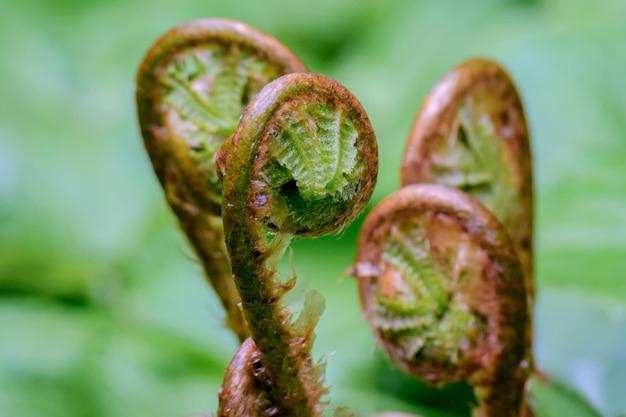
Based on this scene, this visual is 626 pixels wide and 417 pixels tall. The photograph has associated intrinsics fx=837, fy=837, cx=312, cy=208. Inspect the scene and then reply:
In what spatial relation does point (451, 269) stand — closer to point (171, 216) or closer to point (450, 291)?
point (450, 291)

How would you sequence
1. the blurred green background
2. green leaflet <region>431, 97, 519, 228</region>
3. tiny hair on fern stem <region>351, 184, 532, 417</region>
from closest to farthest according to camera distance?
tiny hair on fern stem <region>351, 184, 532, 417</region> → green leaflet <region>431, 97, 519, 228</region> → the blurred green background

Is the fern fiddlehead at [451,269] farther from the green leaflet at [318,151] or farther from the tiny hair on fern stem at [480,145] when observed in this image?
the green leaflet at [318,151]

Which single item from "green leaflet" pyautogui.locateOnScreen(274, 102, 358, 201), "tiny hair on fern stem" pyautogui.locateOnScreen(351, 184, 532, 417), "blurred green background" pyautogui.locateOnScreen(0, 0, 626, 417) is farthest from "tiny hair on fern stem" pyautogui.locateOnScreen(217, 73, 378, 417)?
"blurred green background" pyautogui.locateOnScreen(0, 0, 626, 417)

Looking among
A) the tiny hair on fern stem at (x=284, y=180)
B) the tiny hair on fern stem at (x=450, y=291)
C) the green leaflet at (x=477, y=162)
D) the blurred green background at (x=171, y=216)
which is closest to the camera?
the tiny hair on fern stem at (x=284, y=180)

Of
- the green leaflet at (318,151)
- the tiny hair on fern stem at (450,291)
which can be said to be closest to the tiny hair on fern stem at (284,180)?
the green leaflet at (318,151)

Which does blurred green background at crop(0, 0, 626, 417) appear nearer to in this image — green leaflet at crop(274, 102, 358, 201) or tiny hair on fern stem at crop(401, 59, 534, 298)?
tiny hair on fern stem at crop(401, 59, 534, 298)

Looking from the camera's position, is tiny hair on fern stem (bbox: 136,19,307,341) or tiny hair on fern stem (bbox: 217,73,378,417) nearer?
tiny hair on fern stem (bbox: 217,73,378,417)
